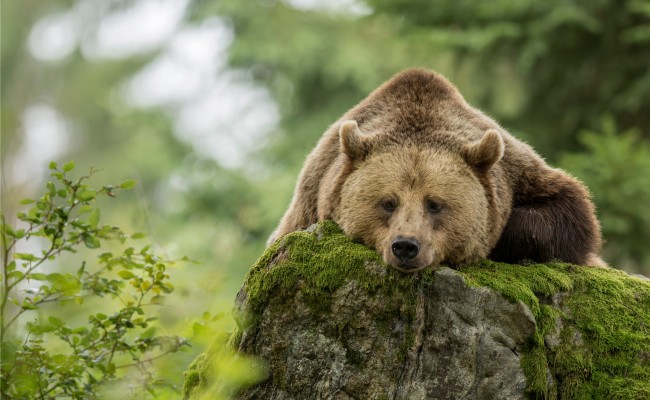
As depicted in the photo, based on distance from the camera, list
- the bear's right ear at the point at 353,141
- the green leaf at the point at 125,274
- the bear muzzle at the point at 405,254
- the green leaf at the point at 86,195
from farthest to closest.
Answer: the bear's right ear at the point at 353,141, the bear muzzle at the point at 405,254, the green leaf at the point at 125,274, the green leaf at the point at 86,195

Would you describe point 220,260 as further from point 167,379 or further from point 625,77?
point 625,77

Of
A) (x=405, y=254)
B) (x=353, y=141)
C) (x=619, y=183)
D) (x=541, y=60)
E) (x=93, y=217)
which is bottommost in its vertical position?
(x=405, y=254)

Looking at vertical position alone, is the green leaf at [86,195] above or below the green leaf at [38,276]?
above

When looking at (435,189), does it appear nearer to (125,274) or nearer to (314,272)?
(314,272)

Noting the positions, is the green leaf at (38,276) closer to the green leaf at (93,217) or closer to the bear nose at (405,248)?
the green leaf at (93,217)

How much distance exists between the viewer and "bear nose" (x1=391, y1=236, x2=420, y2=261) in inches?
203

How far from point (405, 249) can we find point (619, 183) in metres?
7.91

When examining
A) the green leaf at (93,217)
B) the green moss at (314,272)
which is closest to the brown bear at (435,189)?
the green moss at (314,272)

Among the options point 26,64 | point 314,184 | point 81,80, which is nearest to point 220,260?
point 314,184

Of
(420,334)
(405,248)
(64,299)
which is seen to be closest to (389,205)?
(405,248)

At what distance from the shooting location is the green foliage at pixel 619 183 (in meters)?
11.8

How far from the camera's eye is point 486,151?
6004 millimetres

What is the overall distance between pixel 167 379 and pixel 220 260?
4804 millimetres

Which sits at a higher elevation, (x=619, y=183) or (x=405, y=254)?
(x=619, y=183)
